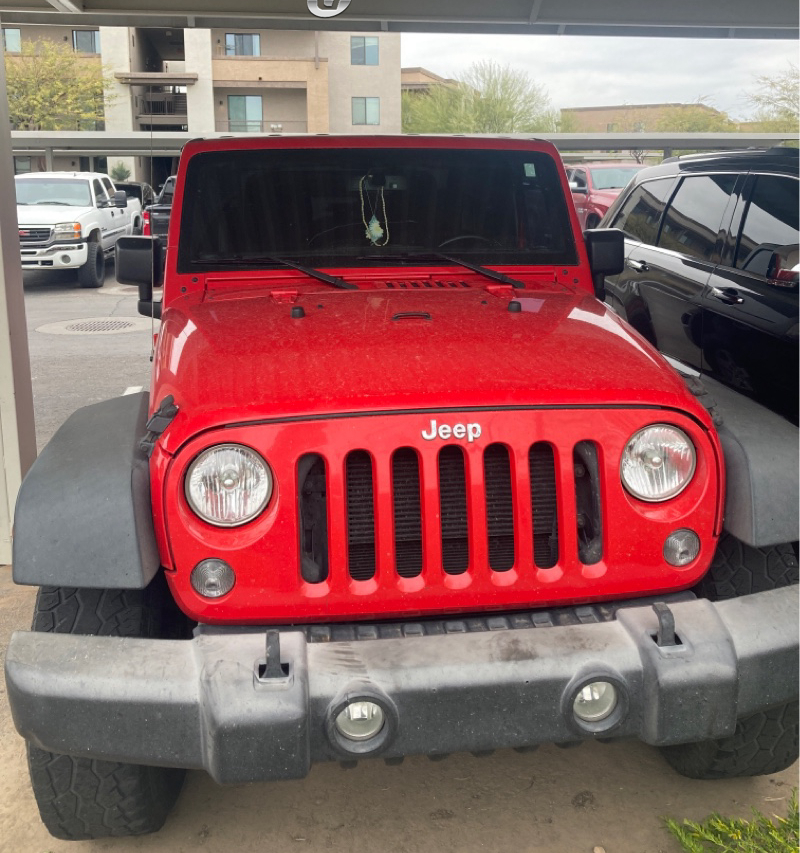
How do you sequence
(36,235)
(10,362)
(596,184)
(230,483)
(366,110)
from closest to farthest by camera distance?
(230,483) < (10,362) < (36,235) < (596,184) < (366,110)

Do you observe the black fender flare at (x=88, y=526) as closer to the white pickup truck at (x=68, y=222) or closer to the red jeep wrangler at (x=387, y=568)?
the red jeep wrangler at (x=387, y=568)

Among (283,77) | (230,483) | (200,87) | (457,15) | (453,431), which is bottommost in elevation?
(230,483)

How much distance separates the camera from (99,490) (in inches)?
91.3

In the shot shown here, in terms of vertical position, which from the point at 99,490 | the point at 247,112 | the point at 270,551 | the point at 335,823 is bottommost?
the point at 335,823

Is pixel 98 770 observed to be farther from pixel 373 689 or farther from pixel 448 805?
pixel 448 805

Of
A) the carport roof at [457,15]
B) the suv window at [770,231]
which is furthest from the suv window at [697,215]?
the carport roof at [457,15]

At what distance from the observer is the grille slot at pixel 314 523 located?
240 cm

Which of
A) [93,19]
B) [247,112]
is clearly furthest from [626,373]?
[247,112]

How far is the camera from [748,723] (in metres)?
2.79

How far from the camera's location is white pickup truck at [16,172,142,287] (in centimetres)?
1492

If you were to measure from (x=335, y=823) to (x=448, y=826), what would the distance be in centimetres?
35

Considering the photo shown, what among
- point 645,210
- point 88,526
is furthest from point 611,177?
point 88,526

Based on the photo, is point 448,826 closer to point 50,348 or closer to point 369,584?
point 369,584

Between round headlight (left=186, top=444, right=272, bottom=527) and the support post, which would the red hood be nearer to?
round headlight (left=186, top=444, right=272, bottom=527)
